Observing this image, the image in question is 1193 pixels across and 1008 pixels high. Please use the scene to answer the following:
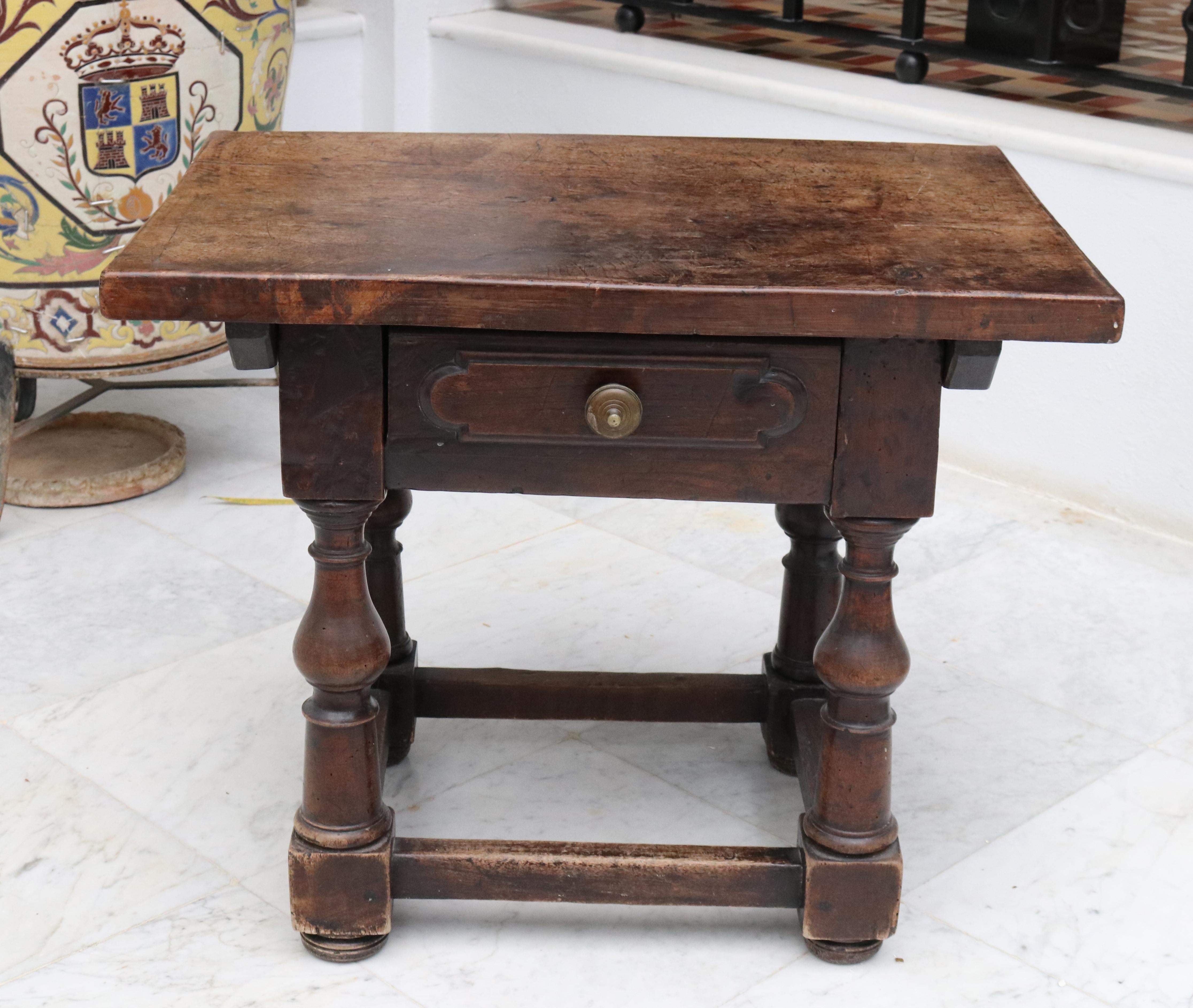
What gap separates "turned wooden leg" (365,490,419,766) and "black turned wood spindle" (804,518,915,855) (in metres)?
0.48

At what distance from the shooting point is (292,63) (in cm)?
315

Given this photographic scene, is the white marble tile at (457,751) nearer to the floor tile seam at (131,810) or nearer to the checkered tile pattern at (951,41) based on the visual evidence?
the floor tile seam at (131,810)

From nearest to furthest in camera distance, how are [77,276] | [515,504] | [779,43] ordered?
[77,276], [515,504], [779,43]

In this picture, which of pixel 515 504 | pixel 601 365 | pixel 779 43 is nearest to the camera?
pixel 601 365

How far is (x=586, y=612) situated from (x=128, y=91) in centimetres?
95

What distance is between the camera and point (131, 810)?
5.49 ft

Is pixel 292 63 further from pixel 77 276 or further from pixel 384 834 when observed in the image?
pixel 384 834

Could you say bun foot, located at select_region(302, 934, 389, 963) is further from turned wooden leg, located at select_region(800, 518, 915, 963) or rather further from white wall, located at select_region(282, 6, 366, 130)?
white wall, located at select_region(282, 6, 366, 130)

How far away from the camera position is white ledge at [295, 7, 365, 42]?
10.3ft

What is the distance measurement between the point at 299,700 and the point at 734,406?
83 cm

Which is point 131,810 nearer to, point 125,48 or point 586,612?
point 586,612

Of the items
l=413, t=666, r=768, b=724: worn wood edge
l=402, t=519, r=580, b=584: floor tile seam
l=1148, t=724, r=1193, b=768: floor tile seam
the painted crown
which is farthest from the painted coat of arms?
l=1148, t=724, r=1193, b=768: floor tile seam

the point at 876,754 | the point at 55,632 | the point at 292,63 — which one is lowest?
the point at 55,632

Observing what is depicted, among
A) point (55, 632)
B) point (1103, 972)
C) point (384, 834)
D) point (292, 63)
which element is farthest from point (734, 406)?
point (292, 63)
